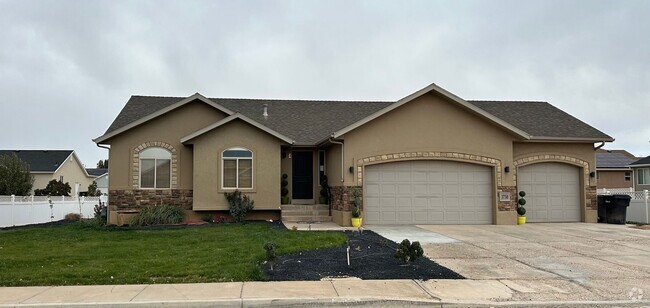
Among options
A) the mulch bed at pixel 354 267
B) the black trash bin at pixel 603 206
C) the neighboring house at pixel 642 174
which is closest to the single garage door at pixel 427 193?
the black trash bin at pixel 603 206

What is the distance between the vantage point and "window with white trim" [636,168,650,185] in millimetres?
33562

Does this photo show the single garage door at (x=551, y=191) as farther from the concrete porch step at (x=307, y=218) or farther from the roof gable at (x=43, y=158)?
the roof gable at (x=43, y=158)

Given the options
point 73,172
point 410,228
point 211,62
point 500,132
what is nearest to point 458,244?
point 410,228

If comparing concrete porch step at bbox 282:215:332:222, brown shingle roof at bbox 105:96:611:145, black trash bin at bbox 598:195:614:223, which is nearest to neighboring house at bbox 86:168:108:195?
brown shingle roof at bbox 105:96:611:145

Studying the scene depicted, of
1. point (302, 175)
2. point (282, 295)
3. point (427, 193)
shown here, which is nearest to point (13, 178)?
point (302, 175)

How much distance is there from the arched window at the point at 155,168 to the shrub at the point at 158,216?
2.92ft

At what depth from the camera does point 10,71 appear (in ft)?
66.6

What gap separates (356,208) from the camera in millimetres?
15812

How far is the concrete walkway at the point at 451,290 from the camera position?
257 inches

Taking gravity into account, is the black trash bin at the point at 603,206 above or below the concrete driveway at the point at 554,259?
above

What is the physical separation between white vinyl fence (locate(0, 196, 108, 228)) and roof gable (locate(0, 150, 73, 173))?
1714 cm

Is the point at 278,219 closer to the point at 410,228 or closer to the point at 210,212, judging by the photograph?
the point at 210,212

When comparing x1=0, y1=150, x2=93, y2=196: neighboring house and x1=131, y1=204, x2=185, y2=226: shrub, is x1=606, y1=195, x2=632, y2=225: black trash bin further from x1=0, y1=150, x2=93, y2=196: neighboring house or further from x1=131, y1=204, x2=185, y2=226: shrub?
x1=0, y1=150, x2=93, y2=196: neighboring house

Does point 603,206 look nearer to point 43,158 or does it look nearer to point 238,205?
point 238,205
